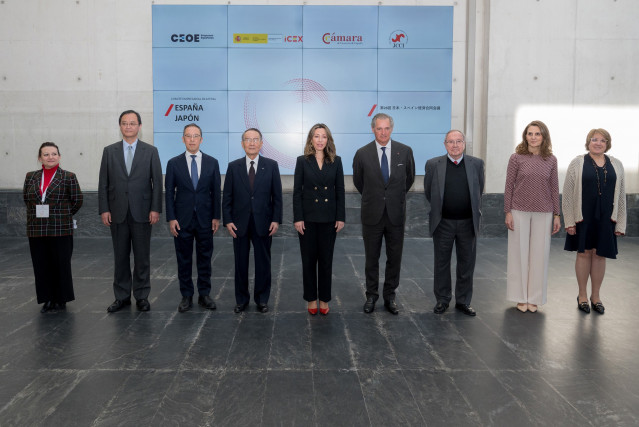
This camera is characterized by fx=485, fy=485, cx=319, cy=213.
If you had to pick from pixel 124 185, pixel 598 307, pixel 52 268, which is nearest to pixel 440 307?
pixel 598 307

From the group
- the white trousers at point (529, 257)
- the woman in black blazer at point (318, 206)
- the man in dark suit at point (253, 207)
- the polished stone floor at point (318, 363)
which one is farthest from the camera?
the white trousers at point (529, 257)

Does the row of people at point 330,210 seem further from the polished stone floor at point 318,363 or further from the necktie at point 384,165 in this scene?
the polished stone floor at point 318,363

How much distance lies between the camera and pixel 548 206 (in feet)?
13.6

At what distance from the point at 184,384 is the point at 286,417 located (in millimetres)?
708

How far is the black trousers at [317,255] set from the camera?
4.07 meters

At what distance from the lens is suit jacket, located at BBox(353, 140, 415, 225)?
414cm

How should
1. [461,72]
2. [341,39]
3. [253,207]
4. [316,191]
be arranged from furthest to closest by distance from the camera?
[461,72] → [341,39] → [253,207] → [316,191]

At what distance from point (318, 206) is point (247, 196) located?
2.03 feet

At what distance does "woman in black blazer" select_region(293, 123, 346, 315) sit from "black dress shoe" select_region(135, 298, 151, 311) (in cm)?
141

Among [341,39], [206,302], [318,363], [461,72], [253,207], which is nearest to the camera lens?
[318,363]

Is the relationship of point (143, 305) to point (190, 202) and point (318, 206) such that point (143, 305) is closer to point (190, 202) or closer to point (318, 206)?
point (190, 202)

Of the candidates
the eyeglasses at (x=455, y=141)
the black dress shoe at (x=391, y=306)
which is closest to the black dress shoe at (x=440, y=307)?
the black dress shoe at (x=391, y=306)

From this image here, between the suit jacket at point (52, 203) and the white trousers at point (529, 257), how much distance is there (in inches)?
156

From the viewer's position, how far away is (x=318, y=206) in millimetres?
4004
